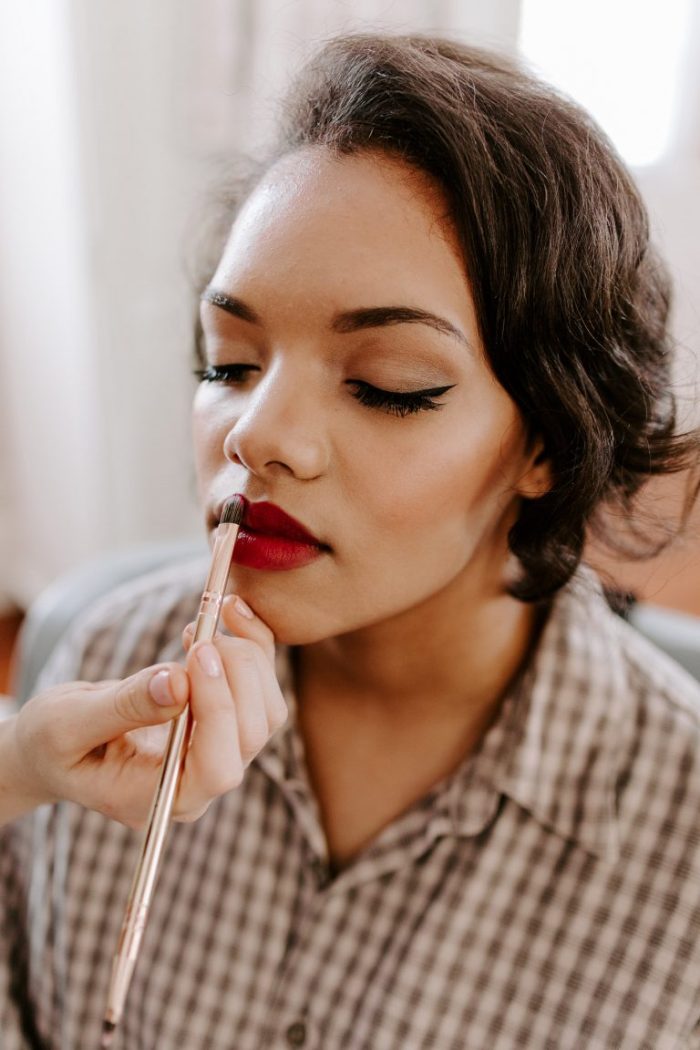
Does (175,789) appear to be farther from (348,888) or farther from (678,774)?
(678,774)

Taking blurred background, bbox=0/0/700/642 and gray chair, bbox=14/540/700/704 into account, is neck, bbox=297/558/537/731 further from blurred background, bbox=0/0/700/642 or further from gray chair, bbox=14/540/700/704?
blurred background, bbox=0/0/700/642

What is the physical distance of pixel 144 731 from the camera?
672 millimetres

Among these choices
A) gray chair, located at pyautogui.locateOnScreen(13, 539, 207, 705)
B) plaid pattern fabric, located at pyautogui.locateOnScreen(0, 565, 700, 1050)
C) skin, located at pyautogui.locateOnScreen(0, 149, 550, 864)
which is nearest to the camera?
skin, located at pyautogui.locateOnScreen(0, 149, 550, 864)

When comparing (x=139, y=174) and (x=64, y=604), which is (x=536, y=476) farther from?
(x=139, y=174)

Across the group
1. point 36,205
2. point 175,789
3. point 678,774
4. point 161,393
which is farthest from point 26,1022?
point 36,205

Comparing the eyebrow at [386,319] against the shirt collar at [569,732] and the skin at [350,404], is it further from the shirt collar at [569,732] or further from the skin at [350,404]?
the shirt collar at [569,732]

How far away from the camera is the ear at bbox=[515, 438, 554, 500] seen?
74cm

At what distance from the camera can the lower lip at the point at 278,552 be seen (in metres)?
0.65

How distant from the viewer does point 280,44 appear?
1.76 m

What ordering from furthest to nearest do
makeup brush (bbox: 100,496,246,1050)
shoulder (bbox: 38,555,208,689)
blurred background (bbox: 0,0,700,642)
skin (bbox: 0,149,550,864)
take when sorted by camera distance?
blurred background (bbox: 0,0,700,642)
shoulder (bbox: 38,555,208,689)
skin (bbox: 0,149,550,864)
makeup brush (bbox: 100,496,246,1050)

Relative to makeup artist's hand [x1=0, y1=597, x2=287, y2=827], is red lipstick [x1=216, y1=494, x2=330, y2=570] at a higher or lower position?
higher

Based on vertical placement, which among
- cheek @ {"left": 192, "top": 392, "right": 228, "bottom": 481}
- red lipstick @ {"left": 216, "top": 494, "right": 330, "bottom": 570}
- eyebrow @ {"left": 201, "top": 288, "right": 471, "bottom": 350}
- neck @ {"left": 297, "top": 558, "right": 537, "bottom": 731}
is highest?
eyebrow @ {"left": 201, "top": 288, "right": 471, "bottom": 350}

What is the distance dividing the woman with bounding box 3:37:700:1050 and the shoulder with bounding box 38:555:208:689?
0.01m

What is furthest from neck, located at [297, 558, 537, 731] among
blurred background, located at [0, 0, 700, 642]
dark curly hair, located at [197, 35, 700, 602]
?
blurred background, located at [0, 0, 700, 642]
